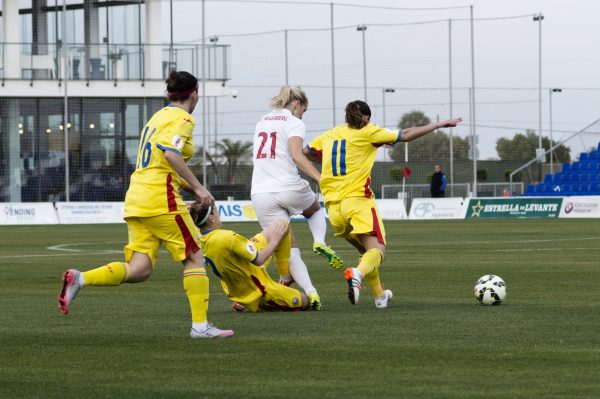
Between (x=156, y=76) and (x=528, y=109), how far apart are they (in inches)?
835

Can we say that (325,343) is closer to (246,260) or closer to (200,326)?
(200,326)

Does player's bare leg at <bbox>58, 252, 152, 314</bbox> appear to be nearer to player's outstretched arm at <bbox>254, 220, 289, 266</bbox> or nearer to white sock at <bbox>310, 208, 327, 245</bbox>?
player's outstretched arm at <bbox>254, 220, 289, 266</bbox>

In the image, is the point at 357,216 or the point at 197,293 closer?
the point at 197,293

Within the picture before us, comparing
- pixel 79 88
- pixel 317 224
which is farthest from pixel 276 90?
pixel 317 224

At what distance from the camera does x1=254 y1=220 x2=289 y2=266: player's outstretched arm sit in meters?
10.2

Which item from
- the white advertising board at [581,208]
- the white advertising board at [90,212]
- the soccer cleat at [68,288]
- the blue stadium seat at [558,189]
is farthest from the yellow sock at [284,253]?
the blue stadium seat at [558,189]

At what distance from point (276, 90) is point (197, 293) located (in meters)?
47.2

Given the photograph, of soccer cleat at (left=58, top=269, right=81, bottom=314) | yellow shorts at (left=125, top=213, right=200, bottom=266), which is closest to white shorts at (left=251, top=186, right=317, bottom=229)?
yellow shorts at (left=125, top=213, right=200, bottom=266)

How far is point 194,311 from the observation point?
903 cm

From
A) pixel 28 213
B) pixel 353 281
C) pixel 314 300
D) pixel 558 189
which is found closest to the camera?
pixel 353 281

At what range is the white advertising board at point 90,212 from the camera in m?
44.0

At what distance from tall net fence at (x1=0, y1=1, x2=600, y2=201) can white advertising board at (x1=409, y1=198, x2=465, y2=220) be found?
4298 millimetres

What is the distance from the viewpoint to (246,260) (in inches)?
415

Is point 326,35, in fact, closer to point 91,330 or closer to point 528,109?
point 528,109
